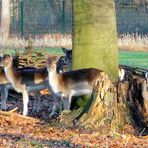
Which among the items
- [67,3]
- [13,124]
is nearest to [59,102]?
[13,124]

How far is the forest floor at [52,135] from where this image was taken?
9602 mm

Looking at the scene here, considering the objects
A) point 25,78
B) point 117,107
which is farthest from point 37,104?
point 117,107

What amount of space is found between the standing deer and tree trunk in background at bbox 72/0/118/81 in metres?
1.65

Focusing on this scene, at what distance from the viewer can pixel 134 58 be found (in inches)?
1124

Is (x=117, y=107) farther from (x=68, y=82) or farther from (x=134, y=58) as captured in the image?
(x=134, y=58)

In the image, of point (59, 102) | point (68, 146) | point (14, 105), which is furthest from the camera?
point (14, 105)

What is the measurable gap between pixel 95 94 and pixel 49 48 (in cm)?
2113

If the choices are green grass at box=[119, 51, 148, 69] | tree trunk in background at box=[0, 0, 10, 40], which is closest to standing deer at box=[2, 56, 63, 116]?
green grass at box=[119, 51, 148, 69]

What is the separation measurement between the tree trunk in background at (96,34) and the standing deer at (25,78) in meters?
1.65

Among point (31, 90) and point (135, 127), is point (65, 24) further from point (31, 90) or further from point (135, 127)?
point (135, 127)

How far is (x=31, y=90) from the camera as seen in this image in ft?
46.6

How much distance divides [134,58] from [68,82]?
619 inches

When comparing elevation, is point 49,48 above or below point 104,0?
below

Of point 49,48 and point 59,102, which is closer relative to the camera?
point 59,102
